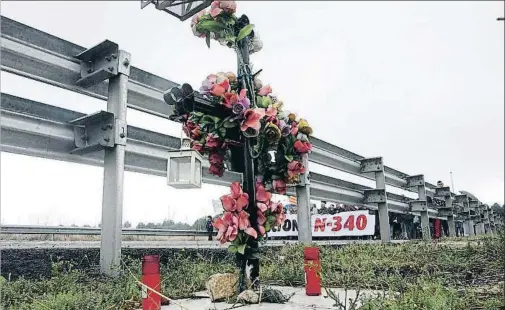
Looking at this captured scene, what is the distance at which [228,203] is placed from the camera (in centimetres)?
281

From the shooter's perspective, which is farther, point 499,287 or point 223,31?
point 223,31

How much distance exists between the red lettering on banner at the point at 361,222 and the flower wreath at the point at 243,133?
12.0 metres

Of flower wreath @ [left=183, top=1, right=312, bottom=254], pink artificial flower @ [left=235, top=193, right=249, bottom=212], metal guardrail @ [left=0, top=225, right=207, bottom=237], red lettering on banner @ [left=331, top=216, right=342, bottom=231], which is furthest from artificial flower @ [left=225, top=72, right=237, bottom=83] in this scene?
red lettering on banner @ [left=331, top=216, right=342, bottom=231]

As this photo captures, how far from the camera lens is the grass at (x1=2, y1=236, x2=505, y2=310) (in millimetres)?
2330

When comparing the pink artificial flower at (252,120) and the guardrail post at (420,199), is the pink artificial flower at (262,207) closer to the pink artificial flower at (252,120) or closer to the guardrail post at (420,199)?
the pink artificial flower at (252,120)

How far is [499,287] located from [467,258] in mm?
1562

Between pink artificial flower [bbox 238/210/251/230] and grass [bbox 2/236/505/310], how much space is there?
73 centimetres

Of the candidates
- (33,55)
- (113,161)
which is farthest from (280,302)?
(33,55)

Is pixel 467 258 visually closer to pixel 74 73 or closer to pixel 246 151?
pixel 246 151

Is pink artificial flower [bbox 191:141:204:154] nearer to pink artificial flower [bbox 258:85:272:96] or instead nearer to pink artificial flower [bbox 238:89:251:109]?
pink artificial flower [bbox 238:89:251:109]

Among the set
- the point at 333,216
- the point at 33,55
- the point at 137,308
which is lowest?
the point at 137,308

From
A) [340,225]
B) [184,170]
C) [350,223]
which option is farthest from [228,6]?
[340,225]

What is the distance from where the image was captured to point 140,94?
4.22m

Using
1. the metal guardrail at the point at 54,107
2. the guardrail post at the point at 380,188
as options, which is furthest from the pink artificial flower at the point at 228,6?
the guardrail post at the point at 380,188
